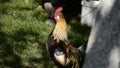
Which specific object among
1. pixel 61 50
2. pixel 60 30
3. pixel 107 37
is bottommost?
pixel 61 50

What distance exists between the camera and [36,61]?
23.0 feet

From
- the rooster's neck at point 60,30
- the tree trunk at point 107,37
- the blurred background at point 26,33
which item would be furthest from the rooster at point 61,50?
the blurred background at point 26,33

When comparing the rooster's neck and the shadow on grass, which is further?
the shadow on grass

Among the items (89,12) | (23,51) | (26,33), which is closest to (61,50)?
(23,51)

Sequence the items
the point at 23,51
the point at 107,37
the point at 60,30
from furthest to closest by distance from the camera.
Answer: the point at 23,51 < the point at 60,30 < the point at 107,37

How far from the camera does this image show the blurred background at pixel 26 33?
6988 millimetres

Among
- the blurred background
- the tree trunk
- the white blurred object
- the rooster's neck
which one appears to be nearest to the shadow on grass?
the blurred background

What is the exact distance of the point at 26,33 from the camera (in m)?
8.33

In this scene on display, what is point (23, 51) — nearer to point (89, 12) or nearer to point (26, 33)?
point (26, 33)

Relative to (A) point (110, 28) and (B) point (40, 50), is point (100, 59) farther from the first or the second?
(B) point (40, 50)

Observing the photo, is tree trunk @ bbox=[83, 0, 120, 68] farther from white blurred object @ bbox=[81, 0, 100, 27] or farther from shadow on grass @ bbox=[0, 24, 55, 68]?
white blurred object @ bbox=[81, 0, 100, 27]

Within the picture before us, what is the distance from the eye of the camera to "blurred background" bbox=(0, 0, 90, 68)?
275 inches

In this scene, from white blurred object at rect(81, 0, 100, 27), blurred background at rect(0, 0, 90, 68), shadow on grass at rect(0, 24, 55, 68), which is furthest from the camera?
white blurred object at rect(81, 0, 100, 27)

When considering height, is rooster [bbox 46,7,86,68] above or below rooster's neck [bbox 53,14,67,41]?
below
